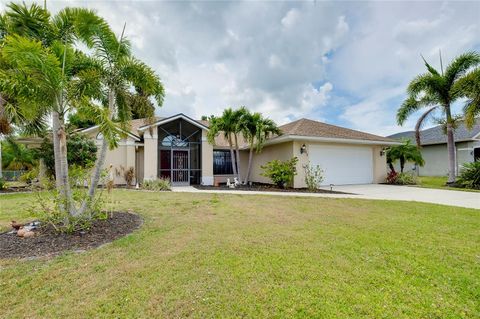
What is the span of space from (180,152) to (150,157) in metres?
2.56

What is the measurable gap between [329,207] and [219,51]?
37.8ft

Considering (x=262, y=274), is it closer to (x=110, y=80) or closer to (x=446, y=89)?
(x=110, y=80)

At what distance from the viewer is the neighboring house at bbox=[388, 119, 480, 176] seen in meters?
23.8

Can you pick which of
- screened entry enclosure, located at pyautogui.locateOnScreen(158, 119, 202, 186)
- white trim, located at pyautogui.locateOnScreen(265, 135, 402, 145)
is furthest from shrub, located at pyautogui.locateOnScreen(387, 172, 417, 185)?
screened entry enclosure, located at pyautogui.locateOnScreen(158, 119, 202, 186)

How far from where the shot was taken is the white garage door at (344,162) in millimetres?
17781

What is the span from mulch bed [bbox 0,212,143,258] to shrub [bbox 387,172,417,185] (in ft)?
63.9

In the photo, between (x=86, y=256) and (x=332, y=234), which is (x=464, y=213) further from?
(x=86, y=256)

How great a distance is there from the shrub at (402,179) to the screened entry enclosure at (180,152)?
1529 cm

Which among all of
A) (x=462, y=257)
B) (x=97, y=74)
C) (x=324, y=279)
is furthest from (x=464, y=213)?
(x=97, y=74)

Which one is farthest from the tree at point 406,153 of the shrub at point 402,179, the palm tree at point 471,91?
the palm tree at point 471,91

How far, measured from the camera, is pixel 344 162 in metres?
18.7

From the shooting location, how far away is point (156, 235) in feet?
20.1

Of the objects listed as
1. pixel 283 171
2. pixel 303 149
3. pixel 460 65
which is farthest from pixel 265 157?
pixel 460 65

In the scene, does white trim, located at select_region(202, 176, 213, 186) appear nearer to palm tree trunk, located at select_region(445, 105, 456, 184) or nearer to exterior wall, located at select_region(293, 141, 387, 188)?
exterior wall, located at select_region(293, 141, 387, 188)
